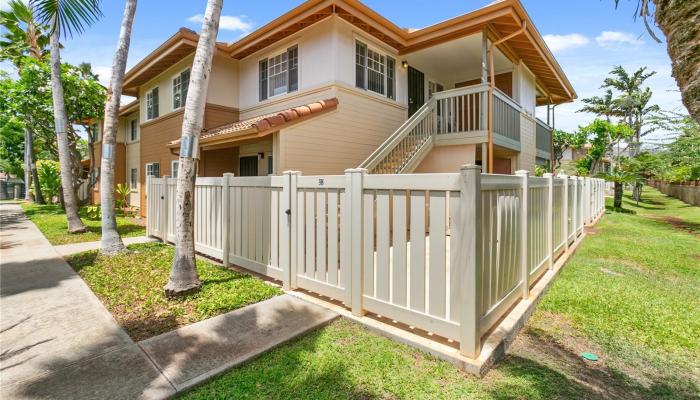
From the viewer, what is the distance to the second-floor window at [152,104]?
47.5 ft

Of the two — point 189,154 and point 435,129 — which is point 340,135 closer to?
point 435,129

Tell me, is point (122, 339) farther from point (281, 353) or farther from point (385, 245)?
point (385, 245)

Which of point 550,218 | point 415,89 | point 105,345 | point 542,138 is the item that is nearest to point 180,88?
point 415,89

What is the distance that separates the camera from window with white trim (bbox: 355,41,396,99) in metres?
9.86

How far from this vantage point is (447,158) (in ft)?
33.6

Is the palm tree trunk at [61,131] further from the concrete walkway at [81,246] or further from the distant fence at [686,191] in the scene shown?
the distant fence at [686,191]

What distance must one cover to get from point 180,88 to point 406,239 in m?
12.3

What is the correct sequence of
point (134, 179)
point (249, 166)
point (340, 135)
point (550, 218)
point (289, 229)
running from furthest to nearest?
point (134, 179), point (249, 166), point (340, 135), point (550, 218), point (289, 229)

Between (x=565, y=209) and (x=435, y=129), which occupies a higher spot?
(x=435, y=129)

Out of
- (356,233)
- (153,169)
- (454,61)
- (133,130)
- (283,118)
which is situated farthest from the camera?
→ (133,130)

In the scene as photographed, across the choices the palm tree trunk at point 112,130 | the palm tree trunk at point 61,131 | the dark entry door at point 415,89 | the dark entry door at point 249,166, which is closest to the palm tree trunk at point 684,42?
the palm tree trunk at point 112,130

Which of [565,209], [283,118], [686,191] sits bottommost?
[565,209]

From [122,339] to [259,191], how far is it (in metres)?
2.56

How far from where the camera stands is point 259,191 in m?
5.21
